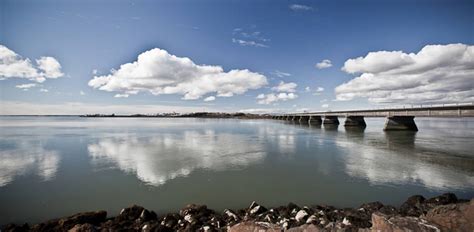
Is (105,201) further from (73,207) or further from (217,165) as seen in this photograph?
(217,165)

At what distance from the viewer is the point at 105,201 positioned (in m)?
9.07

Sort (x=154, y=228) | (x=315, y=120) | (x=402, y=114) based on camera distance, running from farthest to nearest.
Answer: (x=315, y=120) < (x=402, y=114) < (x=154, y=228)

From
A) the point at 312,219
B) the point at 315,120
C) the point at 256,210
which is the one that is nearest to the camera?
the point at 312,219

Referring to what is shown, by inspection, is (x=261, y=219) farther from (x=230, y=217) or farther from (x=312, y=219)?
(x=312, y=219)

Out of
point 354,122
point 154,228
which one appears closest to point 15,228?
point 154,228

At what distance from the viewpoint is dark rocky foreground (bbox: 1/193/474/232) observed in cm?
525

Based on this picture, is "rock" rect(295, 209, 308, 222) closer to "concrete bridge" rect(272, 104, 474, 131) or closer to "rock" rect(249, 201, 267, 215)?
"rock" rect(249, 201, 267, 215)

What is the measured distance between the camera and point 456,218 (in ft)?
16.7

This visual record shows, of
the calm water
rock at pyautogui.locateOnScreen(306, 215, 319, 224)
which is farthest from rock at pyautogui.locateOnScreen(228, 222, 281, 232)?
the calm water

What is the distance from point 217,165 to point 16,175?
457 inches

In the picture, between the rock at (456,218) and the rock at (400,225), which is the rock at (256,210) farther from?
the rock at (456,218)

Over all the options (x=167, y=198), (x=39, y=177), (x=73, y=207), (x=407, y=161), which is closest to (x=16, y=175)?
(x=39, y=177)

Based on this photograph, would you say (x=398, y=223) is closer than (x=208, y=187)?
Yes

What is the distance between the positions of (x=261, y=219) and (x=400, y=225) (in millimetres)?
3677
